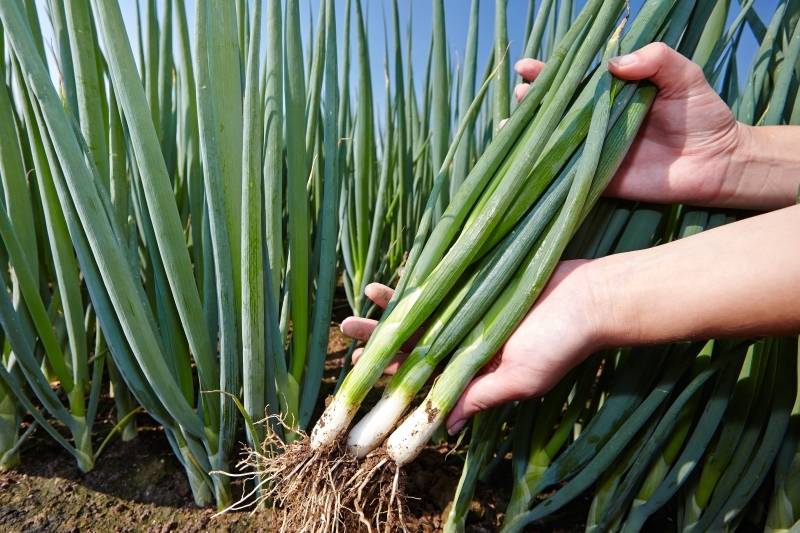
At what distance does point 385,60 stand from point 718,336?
3.66 feet

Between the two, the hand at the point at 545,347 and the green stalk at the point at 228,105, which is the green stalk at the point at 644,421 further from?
the green stalk at the point at 228,105

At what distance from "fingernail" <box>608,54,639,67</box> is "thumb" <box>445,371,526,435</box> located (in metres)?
0.45

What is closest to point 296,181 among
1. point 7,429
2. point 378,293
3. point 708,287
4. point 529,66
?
point 378,293

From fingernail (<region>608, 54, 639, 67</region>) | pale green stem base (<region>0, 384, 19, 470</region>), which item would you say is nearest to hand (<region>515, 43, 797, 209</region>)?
fingernail (<region>608, 54, 639, 67</region>)

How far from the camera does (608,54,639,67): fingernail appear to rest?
0.58 meters

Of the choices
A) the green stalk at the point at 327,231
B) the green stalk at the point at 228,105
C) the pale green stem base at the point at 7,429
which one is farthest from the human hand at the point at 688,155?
the pale green stem base at the point at 7,429

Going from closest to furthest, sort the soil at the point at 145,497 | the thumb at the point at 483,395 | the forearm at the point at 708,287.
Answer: the forearm at the point at 708,287 < the thumb at the point at 483,395 < the soil at the point at 145,497

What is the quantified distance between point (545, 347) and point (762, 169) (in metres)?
0.54

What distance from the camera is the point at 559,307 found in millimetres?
623

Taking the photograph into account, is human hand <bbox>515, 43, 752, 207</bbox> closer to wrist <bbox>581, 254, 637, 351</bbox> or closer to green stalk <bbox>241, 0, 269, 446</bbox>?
wrist <bbox>581, 254, 637, 351</bbox>

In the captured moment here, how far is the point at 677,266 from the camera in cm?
57

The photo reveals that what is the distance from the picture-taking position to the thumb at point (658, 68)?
582 millimetres

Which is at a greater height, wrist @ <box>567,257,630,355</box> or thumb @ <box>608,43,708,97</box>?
thumb @ <box>608,43,708,97</box>

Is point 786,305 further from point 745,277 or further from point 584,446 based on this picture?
point 584,446
